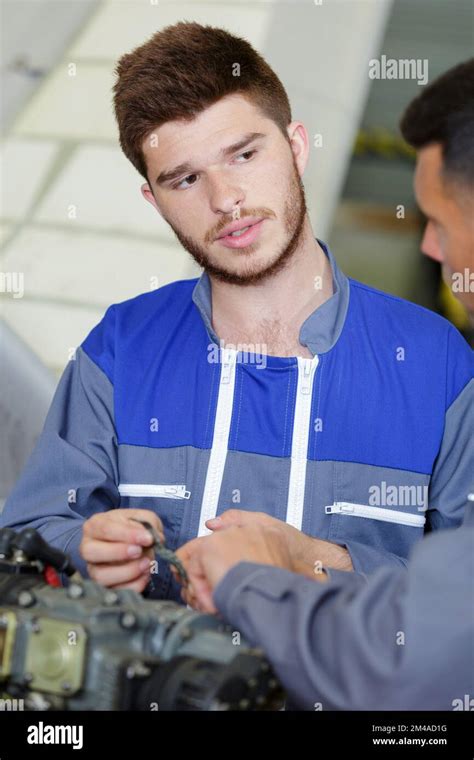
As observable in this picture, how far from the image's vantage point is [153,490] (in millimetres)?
1518

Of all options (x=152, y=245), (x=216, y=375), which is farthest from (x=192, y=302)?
(x=152, y=245)

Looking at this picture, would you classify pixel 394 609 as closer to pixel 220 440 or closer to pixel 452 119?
pixel 452 119

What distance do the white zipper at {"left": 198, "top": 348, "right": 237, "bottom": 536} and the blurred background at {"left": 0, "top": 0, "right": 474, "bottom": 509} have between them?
1.17 metres

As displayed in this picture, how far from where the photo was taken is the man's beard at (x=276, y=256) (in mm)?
1507

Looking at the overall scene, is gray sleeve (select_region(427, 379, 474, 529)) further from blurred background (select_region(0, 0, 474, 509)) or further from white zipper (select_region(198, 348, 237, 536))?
blurred background (select_region(0, 0, 474, 509))

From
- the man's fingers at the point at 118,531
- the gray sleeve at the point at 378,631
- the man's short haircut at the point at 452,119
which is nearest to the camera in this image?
the gray sleeve at the point at 378,631

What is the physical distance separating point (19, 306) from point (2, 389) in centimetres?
41

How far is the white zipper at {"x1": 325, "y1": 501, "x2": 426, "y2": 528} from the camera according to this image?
146 cm

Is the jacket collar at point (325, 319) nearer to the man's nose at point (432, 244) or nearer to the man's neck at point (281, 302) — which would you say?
the man's neck at point (281, 302)

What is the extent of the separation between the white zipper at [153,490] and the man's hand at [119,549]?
243 millimetres

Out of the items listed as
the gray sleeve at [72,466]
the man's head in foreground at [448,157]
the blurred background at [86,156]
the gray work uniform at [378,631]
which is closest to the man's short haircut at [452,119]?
the man's head in foreground at [448,157]

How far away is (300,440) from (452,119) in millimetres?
616

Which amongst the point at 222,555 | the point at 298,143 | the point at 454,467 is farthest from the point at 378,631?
the point at 298,143
